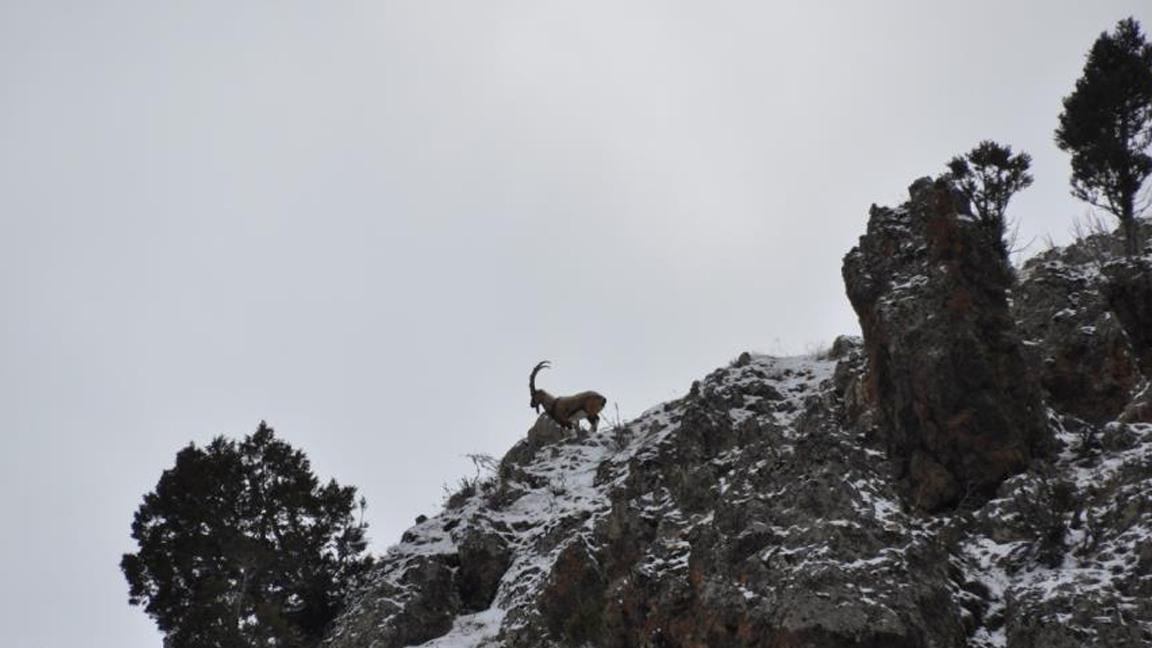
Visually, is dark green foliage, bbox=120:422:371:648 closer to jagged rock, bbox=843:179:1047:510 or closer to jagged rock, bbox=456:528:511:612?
jagged rock, bbox=456:528:511:612

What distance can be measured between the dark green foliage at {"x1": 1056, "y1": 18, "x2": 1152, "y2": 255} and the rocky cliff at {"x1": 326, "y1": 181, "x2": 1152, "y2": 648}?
1.86 m

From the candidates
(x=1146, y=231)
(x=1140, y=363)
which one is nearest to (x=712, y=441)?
(x=1140, y=363)

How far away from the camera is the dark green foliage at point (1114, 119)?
2631cm

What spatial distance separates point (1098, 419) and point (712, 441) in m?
7.91

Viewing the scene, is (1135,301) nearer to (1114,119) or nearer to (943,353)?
(943,353)

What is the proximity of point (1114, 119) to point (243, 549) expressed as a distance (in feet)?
84.1

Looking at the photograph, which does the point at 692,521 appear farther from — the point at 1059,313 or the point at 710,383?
the point at 1059,313

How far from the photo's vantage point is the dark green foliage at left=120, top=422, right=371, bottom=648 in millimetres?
25000

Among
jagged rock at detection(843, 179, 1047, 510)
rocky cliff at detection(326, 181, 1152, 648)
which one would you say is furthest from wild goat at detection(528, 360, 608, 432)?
jagged rock at detection(843, 179, 1047, 510)

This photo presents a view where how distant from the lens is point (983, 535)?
1636 cm

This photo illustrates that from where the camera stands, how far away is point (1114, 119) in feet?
88.4

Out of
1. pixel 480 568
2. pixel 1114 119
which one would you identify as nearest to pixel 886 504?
pixel 480 568

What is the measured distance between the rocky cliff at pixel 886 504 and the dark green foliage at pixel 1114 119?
1860mm

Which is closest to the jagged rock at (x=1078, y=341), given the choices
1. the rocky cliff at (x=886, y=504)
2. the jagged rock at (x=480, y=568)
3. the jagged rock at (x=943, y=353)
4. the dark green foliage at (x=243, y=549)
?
the rocky cliff at (x=886, y=504)
